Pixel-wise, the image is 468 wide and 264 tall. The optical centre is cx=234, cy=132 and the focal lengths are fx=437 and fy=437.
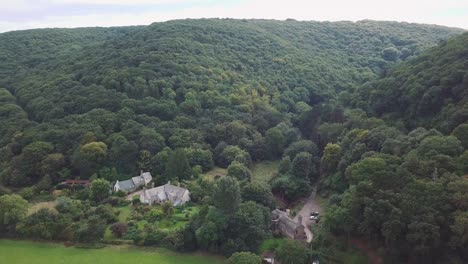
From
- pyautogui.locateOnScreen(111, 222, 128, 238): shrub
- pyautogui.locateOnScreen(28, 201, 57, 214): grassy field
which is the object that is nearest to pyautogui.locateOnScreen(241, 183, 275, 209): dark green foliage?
pyautogui.locateOnScreen(111, 222, 128, 238): shrub

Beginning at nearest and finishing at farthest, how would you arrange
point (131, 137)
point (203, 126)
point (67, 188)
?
point (67, 188) < point (131, 137) < point (203, 126)

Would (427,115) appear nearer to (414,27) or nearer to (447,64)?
(447,64)

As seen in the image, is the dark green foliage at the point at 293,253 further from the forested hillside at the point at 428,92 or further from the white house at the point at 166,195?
the forested hillside at the point at 428,92

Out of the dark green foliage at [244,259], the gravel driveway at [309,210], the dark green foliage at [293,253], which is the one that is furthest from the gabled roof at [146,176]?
the dark green foliage at [293,253]

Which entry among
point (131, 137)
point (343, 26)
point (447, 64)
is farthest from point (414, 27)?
point (131, 137)

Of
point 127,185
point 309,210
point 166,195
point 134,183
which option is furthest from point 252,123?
point 309,210

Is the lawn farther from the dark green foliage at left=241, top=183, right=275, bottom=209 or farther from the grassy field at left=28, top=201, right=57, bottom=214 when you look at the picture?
the grassy field at left=28, top=201, right=57, bottom=214

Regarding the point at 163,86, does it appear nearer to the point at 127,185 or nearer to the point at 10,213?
the point at 127,185
